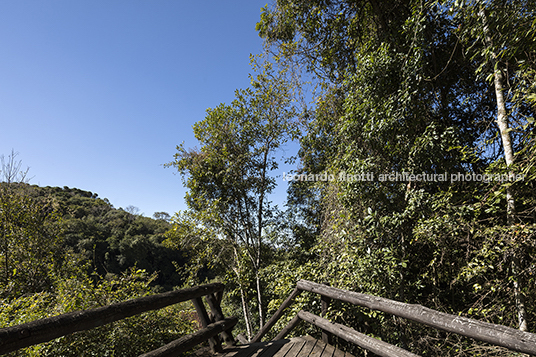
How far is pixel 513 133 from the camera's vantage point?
9.86ft

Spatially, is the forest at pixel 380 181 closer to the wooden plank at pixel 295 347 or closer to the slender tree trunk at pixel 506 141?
the slender tree trunk at pixel 506 141

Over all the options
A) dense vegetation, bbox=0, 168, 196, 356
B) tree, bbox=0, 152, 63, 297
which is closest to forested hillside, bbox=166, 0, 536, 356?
dense vegetation, bbox=0, 168, 196, 356

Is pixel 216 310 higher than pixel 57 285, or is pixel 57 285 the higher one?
pixel 216 310

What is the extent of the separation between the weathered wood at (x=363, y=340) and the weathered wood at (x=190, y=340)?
0.88 metres

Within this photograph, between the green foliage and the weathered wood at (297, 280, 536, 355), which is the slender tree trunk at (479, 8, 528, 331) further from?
the green foliage

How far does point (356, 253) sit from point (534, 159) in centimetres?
235

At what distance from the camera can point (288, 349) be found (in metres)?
2.47

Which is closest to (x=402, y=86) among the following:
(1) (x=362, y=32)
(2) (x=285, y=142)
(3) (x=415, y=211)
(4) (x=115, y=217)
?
(3) (x=415, y=211)

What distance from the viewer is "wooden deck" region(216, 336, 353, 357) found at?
7.72 ft

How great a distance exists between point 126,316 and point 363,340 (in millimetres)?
1843

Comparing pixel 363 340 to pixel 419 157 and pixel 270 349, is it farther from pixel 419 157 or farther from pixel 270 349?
pixel 419 157

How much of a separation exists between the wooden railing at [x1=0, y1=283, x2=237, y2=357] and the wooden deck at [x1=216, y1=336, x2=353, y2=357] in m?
0.26

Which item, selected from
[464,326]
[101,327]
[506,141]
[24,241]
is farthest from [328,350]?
[24,241]

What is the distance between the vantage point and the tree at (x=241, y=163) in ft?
24.0
